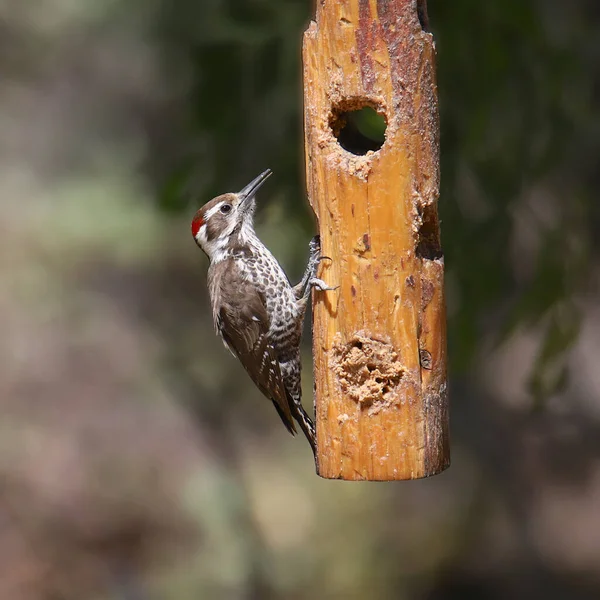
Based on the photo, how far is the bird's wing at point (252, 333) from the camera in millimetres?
4445

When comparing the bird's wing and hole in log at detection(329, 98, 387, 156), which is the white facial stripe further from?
hole in log at detection(329, 98, 387, 156)

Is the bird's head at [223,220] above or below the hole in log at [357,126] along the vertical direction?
below

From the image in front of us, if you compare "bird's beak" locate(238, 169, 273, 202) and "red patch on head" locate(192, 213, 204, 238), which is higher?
"bird's beak" locate(238, 169, 273, 202)

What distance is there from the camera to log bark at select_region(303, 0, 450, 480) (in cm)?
338

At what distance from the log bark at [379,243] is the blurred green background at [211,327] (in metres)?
1.00

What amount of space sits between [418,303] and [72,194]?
27.0 feet

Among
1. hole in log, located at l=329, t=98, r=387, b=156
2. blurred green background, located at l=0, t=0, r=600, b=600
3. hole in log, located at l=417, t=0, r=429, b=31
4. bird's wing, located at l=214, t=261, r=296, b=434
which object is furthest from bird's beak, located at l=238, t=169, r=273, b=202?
hole in log, located at l=417, t=0, r=429, b=31

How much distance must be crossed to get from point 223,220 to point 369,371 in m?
1.46

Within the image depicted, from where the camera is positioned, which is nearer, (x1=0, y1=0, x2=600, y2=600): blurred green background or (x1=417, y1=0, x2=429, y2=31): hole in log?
(x1=417, y1=0, x2=429, y2=31): hole in log

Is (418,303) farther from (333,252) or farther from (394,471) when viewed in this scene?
(394,471)

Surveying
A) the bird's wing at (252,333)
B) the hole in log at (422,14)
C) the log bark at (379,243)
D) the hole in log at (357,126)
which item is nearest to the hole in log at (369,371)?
the log bark at (379,243)

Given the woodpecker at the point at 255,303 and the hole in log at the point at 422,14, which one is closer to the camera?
the hole in log at the point at 422,14

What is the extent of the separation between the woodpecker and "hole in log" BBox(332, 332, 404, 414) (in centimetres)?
79

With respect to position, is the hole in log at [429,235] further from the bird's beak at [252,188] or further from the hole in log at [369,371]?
the bird's beak at [252,188]
